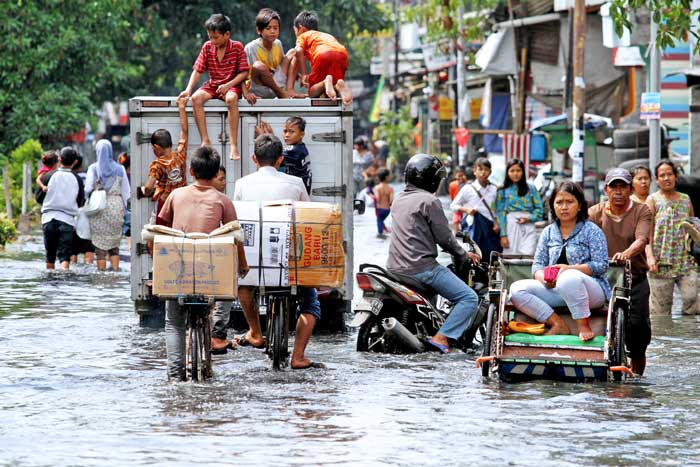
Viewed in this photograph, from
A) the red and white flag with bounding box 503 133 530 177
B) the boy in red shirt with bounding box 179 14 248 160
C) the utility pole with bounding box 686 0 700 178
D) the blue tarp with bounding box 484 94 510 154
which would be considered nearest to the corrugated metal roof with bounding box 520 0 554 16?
the red and white flag with bounding box 503 133 530 177

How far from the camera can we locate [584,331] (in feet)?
34.1

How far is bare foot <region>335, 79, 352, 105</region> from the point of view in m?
13.4

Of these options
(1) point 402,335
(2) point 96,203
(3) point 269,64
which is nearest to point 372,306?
(1) point 402,335

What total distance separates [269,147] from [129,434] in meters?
3.51

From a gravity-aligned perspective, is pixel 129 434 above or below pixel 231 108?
below

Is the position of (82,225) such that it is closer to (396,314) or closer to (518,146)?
(396,314)

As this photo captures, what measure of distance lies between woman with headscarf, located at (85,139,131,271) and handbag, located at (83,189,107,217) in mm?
84

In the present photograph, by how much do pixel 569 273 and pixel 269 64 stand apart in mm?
4796

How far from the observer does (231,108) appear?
13125 mm

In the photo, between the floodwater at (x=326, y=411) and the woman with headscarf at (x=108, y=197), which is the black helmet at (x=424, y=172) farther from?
the woman with headscarf at (x=108, y=197)

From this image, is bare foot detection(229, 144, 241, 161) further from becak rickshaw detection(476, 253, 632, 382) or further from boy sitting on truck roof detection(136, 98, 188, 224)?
becak rickshaw detection(476, 253, 632, 382)

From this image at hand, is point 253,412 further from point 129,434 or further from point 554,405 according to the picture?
point 554,405

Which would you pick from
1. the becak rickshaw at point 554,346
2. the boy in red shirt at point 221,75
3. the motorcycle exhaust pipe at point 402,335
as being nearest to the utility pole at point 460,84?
the boy in red shirt at point 221,75

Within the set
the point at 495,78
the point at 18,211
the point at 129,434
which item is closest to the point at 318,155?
the point at 129,434
